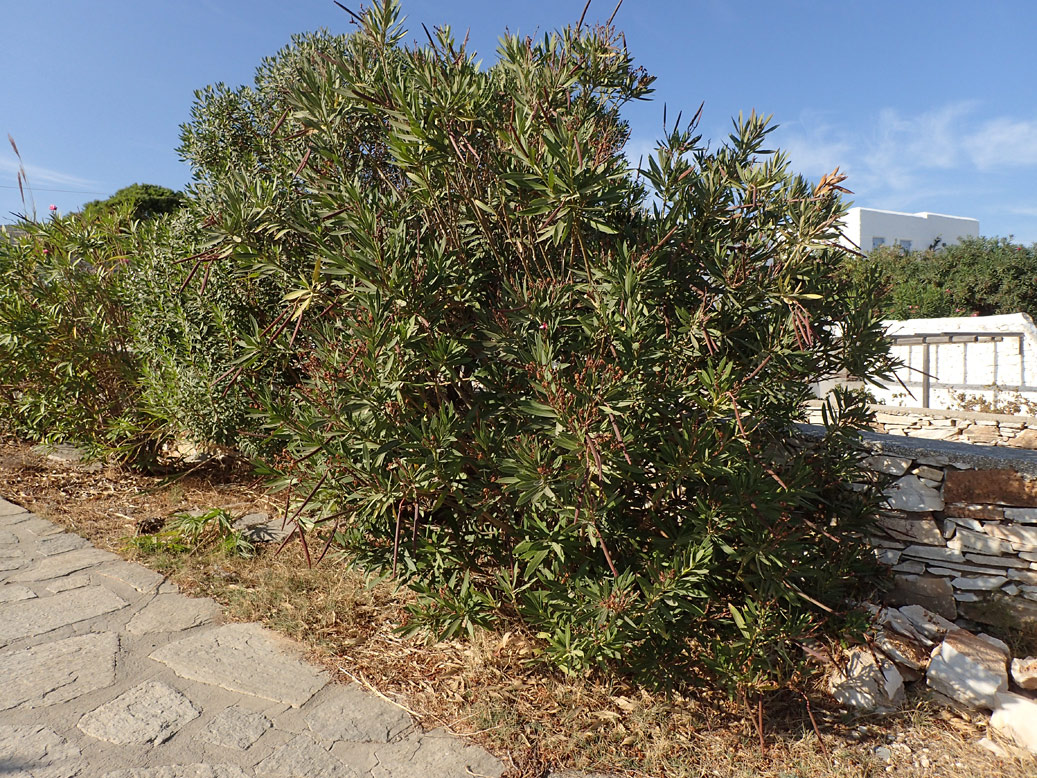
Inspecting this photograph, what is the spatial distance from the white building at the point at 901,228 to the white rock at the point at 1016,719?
94.6 feet

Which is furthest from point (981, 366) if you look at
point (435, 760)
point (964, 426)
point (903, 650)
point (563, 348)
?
point (435, 760)

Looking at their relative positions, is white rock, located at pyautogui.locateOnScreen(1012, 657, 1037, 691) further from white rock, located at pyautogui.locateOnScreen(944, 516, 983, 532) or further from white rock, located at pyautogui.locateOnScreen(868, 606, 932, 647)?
white rock, located at pyautogui.locateOnScreen(944, 516, 983, 532)

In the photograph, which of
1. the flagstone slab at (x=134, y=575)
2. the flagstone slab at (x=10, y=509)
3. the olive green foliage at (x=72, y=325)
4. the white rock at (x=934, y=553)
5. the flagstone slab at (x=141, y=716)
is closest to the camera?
the flagstone slab at (x=141, y=716)

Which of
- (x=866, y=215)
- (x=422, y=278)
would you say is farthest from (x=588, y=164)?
(x=866, y=215)

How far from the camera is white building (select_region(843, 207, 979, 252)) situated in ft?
96.3

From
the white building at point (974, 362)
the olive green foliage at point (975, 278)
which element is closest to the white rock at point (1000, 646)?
the white building at point (974, 362)

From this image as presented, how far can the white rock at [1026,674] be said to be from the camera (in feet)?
9.54

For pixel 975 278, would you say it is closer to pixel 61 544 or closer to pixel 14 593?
pixel 61 544

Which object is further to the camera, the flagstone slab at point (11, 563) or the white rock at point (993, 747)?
the flagstone slab at point (11, 563)

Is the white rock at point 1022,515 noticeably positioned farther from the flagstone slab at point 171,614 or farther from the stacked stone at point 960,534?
the flagstone slab at point 171,614

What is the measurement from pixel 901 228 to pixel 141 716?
35966 millimetres

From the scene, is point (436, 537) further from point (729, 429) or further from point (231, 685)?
A: point (729, 429)

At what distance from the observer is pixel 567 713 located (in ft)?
8.96

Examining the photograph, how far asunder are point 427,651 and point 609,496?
4.63 ft
